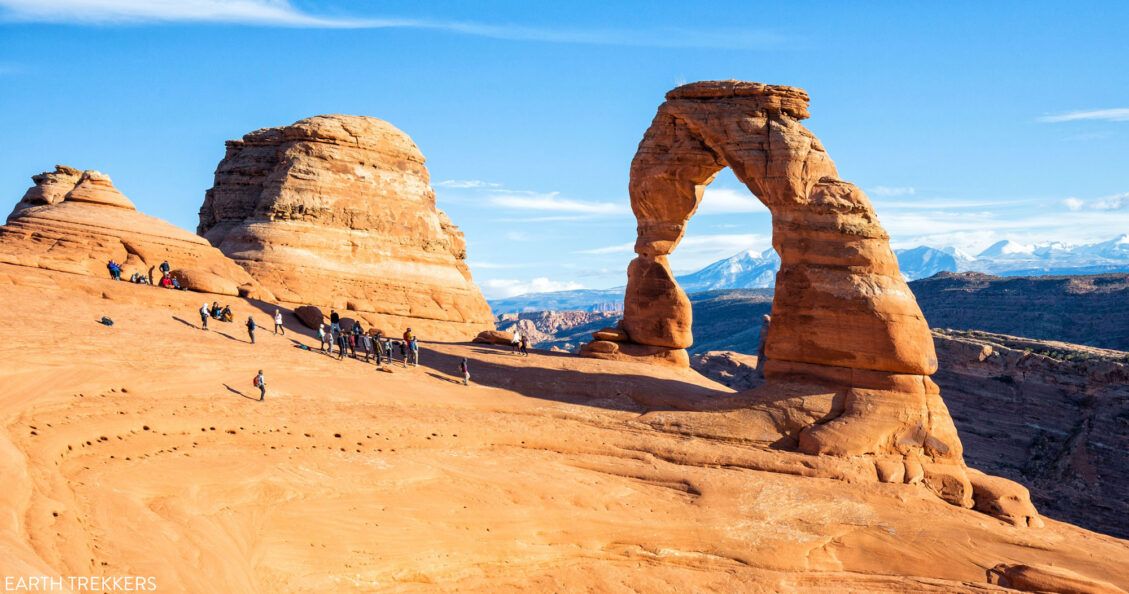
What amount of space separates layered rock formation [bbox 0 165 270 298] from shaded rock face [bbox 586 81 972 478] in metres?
16.9

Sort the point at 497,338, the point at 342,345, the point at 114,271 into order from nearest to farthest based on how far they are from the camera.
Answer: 1. the point at 342,345
2. the point at 114,271
3. the point at 497,338

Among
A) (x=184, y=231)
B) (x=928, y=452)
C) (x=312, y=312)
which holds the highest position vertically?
(x=184, y=231)

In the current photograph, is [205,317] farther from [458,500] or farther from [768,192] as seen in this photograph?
[768,192]

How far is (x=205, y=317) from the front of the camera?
2694cm

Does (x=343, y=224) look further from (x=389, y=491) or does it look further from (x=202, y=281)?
(x=389, y=491)

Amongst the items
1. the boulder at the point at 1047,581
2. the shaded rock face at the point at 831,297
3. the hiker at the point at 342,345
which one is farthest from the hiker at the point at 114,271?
the boulder at the point at 1047,581

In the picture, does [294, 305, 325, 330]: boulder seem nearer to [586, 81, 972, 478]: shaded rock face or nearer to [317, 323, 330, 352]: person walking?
[317, 323, 330, 352]: person walking

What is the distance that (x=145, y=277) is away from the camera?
3175 centimetres

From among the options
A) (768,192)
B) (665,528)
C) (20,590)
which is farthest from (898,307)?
(20,590)

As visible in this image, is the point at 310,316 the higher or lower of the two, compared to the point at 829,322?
higher

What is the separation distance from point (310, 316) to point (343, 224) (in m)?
10.3

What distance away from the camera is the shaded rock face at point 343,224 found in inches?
1567

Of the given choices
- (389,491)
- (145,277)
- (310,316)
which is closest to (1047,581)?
(389,491)

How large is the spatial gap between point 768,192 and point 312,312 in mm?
15684
